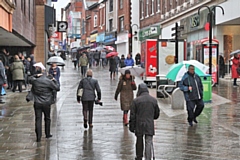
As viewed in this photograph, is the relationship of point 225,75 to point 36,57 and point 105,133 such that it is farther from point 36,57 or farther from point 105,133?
point 105,133

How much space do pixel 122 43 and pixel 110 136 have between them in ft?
172

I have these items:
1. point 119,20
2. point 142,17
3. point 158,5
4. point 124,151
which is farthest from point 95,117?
point 119,20

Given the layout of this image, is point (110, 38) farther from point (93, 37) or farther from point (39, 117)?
point (39, 117)

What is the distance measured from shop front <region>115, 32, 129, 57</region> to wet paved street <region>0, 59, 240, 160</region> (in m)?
44.2

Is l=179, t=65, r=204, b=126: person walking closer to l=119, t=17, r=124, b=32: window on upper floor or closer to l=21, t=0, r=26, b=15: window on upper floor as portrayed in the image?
l=21, t=0, r=26, b=15: window on upper floor

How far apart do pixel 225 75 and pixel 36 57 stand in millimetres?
13395

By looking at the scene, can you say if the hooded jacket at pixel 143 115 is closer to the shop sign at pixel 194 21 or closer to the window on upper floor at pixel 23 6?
the window on upper floor at pixel 23 6

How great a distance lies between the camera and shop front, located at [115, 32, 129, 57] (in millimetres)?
60919

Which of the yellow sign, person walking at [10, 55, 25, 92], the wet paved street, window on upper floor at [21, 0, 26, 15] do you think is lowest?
the wet paved street

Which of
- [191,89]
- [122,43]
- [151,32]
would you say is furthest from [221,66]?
[122,43]

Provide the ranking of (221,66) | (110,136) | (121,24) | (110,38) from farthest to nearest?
(110,38) < (121,24) < (221,66) < (110,136)

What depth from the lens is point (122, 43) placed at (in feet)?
208

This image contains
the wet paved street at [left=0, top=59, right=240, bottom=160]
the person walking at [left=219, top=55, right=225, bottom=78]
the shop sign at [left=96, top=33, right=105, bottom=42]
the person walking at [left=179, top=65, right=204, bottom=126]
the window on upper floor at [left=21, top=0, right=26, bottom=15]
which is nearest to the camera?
the wet paved street at [left=0, top=59, right=240, bottom=160]

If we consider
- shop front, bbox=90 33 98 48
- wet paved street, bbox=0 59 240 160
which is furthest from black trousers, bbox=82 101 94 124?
shop front, bbox=90 33 98 48
